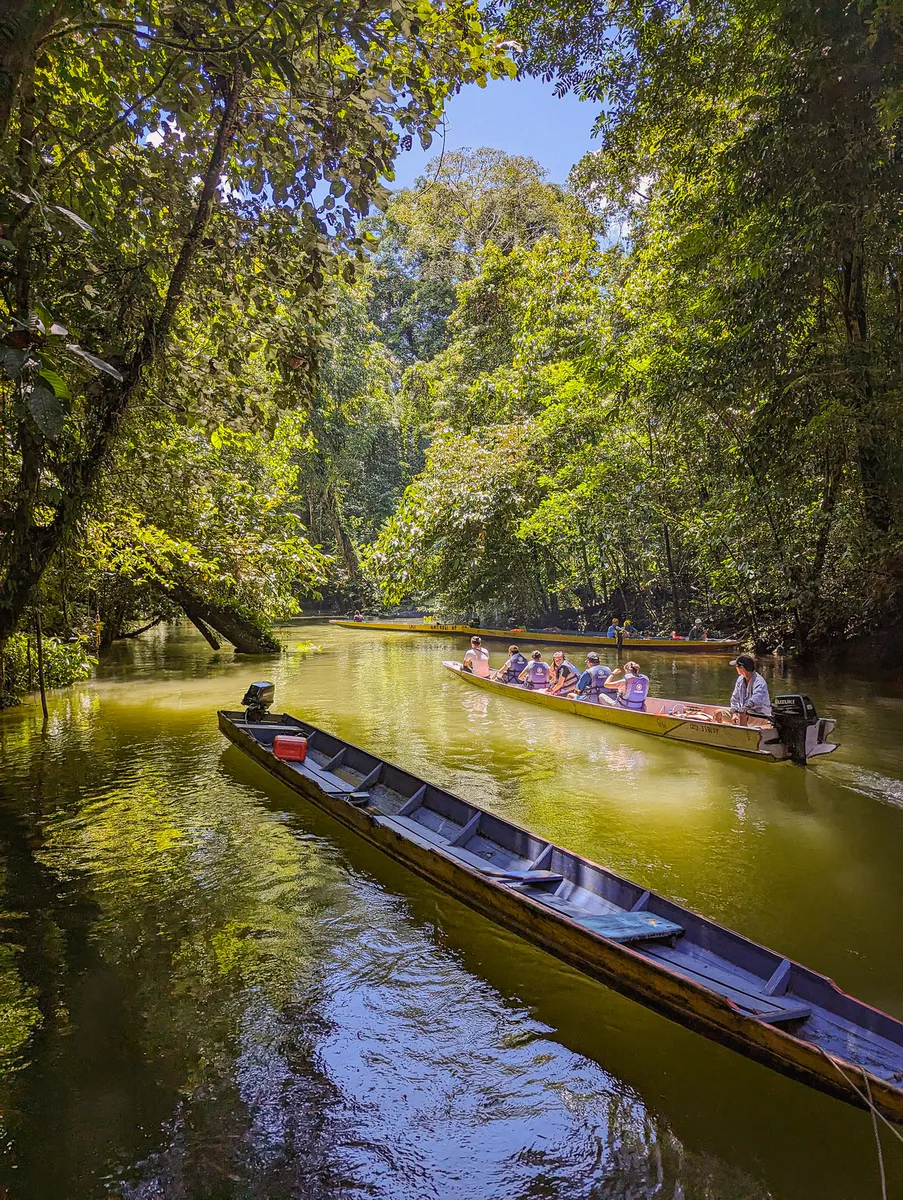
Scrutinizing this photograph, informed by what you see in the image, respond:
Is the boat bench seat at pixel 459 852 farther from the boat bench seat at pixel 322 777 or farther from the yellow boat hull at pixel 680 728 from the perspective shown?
the yellow boat hull at pixel 680 728

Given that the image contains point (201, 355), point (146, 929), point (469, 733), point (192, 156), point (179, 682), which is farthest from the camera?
point (179, 682)

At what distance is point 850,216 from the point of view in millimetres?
8656

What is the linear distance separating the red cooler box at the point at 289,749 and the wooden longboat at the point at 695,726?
5049mm

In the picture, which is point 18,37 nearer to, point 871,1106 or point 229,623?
point 871,1106

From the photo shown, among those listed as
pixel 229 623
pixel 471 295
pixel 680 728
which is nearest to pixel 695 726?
pixel 680 728

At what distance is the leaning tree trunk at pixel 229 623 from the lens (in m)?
17.6

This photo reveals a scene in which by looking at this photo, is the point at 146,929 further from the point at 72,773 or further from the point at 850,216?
the point at 850,216

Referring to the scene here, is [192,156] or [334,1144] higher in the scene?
[192,156]

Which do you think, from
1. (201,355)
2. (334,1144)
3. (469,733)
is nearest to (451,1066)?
(334,1144)

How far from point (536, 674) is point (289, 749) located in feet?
21.9

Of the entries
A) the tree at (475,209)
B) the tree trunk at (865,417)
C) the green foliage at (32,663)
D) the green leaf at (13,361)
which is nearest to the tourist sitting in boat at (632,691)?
the tree trunk at (865,417)

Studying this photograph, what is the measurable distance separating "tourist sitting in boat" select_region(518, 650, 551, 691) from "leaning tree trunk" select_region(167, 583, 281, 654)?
7774 millimetres

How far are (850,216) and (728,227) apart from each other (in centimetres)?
164

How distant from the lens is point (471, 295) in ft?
89.6
